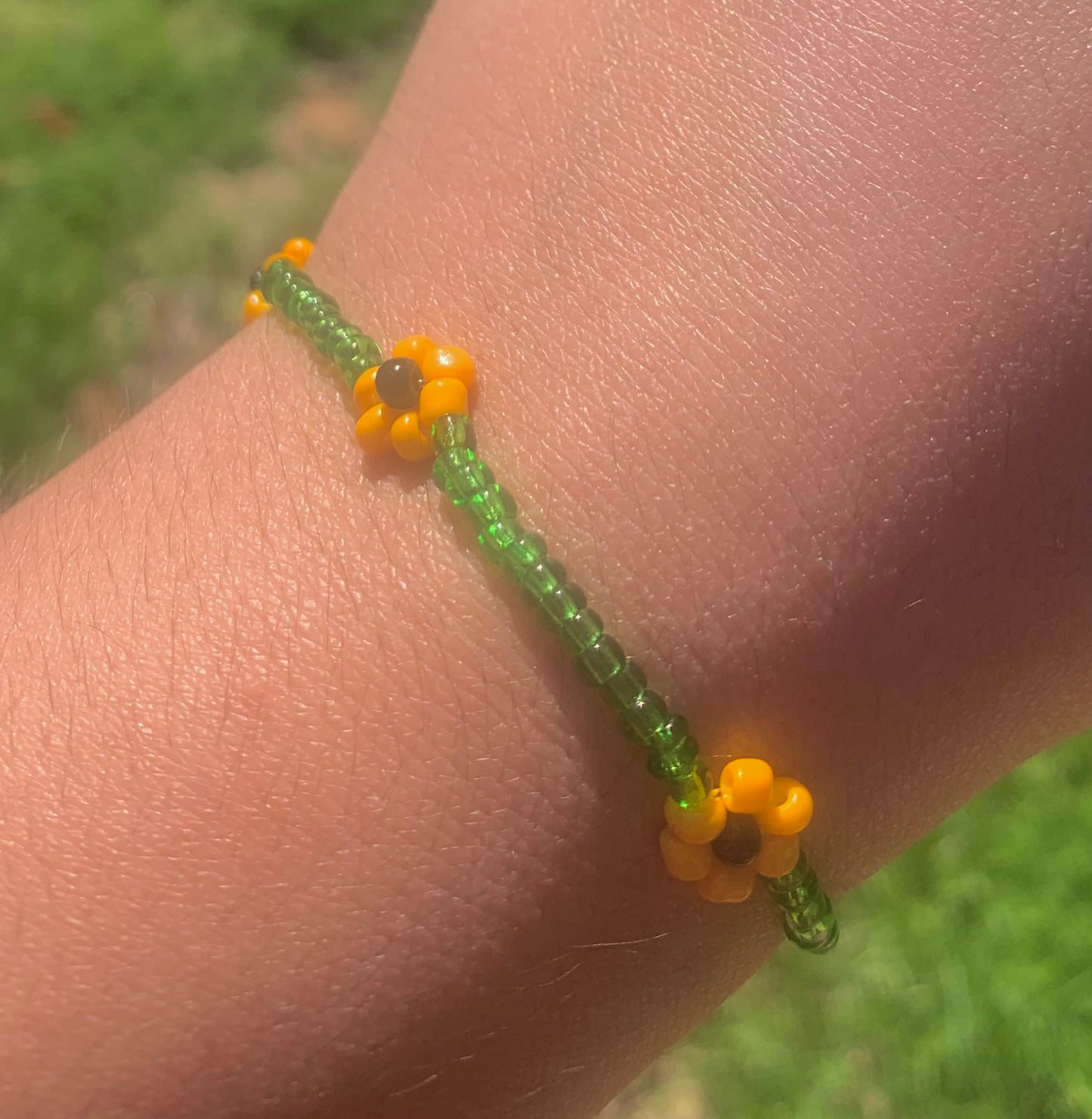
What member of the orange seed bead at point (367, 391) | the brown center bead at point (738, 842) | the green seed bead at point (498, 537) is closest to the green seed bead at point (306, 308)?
the orange seed bead at point (367, 391)

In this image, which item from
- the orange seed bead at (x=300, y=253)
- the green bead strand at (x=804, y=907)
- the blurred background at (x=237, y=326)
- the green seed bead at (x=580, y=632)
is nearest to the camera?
the green seed bead at (x=580, y=632)

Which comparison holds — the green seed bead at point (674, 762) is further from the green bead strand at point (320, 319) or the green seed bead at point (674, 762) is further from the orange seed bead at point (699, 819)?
the green bead strand at point (320, 319)

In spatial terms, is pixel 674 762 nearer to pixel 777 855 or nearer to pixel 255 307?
pixel 777 855

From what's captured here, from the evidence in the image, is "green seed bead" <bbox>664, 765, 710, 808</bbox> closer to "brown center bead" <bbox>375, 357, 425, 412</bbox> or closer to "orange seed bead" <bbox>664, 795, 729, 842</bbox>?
"orange seed bead" <bbox>664, 795, 729, 842</bbox>

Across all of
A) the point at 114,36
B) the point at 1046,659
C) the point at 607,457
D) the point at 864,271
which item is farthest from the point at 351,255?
the point at 114,36

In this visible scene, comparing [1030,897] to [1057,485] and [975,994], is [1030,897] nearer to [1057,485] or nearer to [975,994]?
[975,994]

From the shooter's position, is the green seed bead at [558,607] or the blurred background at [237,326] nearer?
the green seed bead at [558,607]
